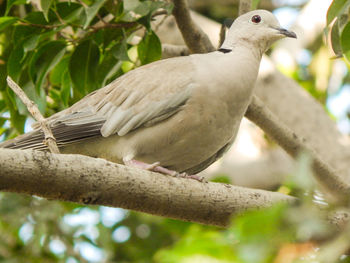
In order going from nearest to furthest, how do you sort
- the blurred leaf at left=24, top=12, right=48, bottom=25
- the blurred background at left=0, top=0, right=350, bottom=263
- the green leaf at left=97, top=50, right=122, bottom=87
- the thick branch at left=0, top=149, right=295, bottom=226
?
1. the blurred background at left=0, top=0, right=350, bottom=263
2. the thick branch at left=0, top=149, right=295, bottom=226
3. the blurred leaf at left=24, top=12, right=48, bottom=25
4. the green leaf at left=97, top=50, right=122, bottom=87

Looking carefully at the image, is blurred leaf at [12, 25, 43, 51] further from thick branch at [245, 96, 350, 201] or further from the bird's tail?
thick branch at [245, 96, 350, 201]

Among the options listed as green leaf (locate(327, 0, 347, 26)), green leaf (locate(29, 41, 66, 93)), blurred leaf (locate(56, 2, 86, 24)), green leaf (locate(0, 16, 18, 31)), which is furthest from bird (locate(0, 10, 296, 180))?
green leaf (locate(327, 0, 347, 26))

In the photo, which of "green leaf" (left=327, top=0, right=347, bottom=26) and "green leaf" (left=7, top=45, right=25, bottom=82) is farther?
"green leaf" (left=7, top=45, right=25, bottom=82)

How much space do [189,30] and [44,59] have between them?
2.46 ft

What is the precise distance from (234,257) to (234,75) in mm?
1754

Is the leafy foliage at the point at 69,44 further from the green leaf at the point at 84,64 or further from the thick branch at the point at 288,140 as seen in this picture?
the thick branch at the point at 288,140

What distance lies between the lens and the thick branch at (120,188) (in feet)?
5.72

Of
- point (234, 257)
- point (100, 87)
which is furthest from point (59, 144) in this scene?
point (234, 257)

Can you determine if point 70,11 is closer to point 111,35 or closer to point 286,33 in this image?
point 111,35

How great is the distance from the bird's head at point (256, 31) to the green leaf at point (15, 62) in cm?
99

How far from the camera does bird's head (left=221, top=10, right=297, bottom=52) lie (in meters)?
3.02

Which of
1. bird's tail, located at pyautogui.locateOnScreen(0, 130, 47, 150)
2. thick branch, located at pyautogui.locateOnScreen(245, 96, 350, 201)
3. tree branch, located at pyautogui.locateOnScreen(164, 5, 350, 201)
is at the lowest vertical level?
tree branch, located at pyautogui.locateOnScreen(164, 5, 350, 201)

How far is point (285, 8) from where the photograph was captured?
6.59m

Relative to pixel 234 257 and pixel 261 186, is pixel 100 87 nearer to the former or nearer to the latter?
pixel 234 257
